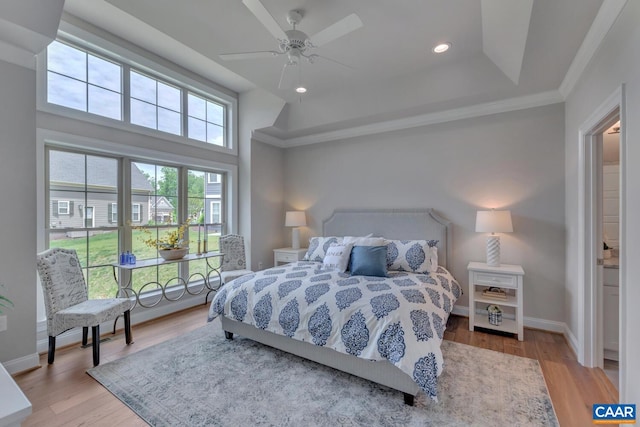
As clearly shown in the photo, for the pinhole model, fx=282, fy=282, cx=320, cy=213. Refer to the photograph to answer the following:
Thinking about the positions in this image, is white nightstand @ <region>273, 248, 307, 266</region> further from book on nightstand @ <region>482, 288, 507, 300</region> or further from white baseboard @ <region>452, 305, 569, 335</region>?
white baseboard @ <region>452, 305, 569, 335</region>

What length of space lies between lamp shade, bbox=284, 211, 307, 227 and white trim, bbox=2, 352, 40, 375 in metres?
3.28

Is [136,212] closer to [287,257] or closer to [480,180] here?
[287,257]

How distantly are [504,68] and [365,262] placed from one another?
8.29 ft

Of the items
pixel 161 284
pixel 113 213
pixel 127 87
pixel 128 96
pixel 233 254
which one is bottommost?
pixel 161 284

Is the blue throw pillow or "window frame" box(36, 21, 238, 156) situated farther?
the blue throw pillow

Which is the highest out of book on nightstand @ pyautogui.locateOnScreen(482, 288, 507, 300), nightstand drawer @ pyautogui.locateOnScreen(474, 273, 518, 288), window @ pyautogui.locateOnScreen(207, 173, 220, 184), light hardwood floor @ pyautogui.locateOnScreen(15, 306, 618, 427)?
window @ pyautogui.locateOnScreen(207, 173, 220, 184)

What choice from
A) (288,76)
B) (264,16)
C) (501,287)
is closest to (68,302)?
(264,16)

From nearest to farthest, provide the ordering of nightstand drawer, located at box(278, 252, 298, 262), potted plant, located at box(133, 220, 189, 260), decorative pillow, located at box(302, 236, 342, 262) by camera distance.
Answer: potted plant, located at box(133, 220, 189, 260), decorative pillow, located at box(302, 236, 342, 262), nightstand drawer, located at box(278, 252, 298, 262)

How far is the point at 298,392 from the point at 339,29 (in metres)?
2.75

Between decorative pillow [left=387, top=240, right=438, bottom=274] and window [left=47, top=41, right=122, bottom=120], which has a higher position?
window [left=47, top=41, right=122, bottom=120]

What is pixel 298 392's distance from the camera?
2.17 m

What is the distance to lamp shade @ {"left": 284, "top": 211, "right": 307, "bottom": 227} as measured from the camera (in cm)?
486

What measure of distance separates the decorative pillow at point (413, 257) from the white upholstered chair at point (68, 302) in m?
2.98

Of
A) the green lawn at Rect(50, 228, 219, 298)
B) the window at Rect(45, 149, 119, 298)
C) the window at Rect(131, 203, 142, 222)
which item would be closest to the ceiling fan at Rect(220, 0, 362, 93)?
the window at Rect(45, 149, 119, 298)
